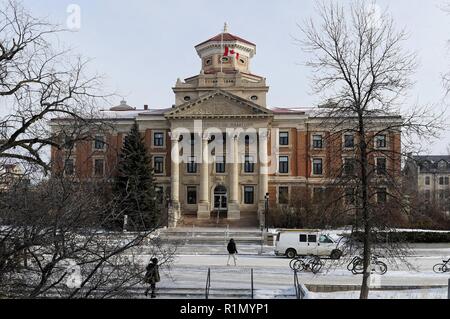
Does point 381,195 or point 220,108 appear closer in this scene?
point 381,195

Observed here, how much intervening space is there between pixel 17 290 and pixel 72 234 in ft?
3.13

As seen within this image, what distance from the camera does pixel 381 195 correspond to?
1394cm

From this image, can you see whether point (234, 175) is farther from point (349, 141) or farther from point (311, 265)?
point (349, 141)

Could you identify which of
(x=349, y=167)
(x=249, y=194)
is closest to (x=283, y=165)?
(x=249, y=194)

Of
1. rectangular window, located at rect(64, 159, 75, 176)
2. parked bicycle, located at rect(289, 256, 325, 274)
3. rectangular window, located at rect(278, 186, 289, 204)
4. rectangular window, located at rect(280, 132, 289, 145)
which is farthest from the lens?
rectangular window, located at rect(280, 132, 289, 145)

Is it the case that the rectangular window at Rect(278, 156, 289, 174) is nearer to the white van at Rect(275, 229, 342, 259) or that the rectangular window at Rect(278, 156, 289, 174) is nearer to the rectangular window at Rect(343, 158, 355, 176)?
the white van at Rect(275, 229, 342, 259)

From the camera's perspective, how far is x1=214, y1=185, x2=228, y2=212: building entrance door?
55425 millimetres

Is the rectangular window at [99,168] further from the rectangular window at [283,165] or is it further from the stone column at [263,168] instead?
the rectangular window at [283,165]

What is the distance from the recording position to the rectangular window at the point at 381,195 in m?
13.3

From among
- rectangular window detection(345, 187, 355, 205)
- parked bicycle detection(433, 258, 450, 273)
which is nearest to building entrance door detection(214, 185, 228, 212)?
parked bicycle detection(433, 258, 450, 273)

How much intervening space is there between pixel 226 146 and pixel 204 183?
497cm

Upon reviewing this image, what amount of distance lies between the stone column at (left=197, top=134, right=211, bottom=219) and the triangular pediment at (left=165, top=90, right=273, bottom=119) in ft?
9.07
